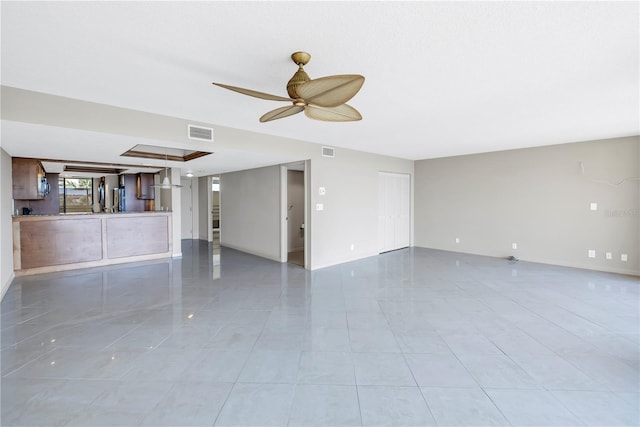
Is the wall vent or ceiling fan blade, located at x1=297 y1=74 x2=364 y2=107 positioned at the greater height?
the wall vent

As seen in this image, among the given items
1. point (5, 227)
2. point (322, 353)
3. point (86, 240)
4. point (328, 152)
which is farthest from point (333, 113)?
point (86, 240)

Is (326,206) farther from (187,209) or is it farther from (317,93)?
(187,209)

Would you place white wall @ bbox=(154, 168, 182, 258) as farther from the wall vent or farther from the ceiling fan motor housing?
the ceiling fan motor housing

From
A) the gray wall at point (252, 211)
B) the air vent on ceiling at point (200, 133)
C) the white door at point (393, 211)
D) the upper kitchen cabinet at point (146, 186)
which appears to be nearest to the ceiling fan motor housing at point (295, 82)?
the air vent on ceiling at point (200, 133)

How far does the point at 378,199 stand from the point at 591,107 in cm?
419

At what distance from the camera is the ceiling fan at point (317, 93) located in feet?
6.08

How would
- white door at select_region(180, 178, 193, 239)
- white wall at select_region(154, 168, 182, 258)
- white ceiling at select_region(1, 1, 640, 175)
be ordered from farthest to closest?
1. white door at select_region(180, 178, 193, 239)
2. white wall at select_region(154, 168, 182, 258)
3. white ceiling at select_region(1, 1, 640, 175)

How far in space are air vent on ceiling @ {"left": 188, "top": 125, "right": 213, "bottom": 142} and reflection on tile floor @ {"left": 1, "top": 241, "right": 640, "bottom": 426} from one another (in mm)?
2211

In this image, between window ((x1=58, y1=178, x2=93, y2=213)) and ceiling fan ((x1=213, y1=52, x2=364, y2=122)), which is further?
window ((x1=58, y1=178, x2=93, y2=213))

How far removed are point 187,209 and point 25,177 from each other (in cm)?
451

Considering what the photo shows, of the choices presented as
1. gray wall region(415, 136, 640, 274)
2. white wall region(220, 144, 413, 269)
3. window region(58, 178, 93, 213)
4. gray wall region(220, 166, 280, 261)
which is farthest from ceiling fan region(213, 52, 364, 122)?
window region(58, 178, 93, 213)

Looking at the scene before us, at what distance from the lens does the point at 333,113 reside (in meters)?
2.49

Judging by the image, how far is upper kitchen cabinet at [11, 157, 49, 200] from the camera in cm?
560

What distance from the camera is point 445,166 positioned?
764 cm
